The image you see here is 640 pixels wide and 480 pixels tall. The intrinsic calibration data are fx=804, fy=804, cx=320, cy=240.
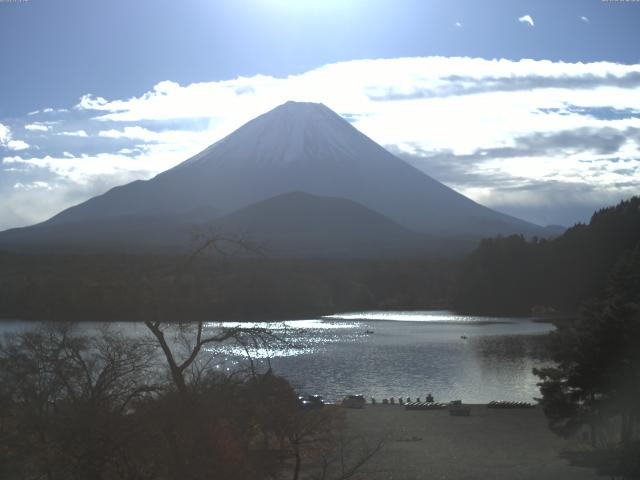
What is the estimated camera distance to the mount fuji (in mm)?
90875

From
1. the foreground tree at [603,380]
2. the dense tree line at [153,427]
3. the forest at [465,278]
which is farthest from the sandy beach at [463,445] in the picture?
the forest at [465,278]

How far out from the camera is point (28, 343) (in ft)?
21.5

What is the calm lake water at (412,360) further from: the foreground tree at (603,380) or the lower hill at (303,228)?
the lower hill at (303,228)

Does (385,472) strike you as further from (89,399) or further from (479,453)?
(89,399)

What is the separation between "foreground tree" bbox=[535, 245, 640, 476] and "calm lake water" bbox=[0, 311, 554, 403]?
4.19m

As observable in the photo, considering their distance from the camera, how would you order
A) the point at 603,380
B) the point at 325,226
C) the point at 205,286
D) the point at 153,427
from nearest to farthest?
the point at 153,427, the point at 205,286, the point at 603,380, the point at 325,226

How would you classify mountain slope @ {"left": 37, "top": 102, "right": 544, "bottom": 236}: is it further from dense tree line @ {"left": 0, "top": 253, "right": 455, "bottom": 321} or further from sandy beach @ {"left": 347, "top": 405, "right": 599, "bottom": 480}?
sandy beach @ {"left": 347, "top": 405, "right": 599, "bottom": 480}

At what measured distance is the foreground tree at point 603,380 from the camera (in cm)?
1011

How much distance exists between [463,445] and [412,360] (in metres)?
12.2

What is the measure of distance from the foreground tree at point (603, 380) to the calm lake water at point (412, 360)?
4.19m

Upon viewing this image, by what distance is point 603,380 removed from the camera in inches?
406

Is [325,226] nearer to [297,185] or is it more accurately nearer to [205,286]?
[297,185]

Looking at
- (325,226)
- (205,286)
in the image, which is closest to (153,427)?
(205,286)

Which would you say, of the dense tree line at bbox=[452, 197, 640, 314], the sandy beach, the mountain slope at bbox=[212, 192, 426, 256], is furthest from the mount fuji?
the sandy beach
